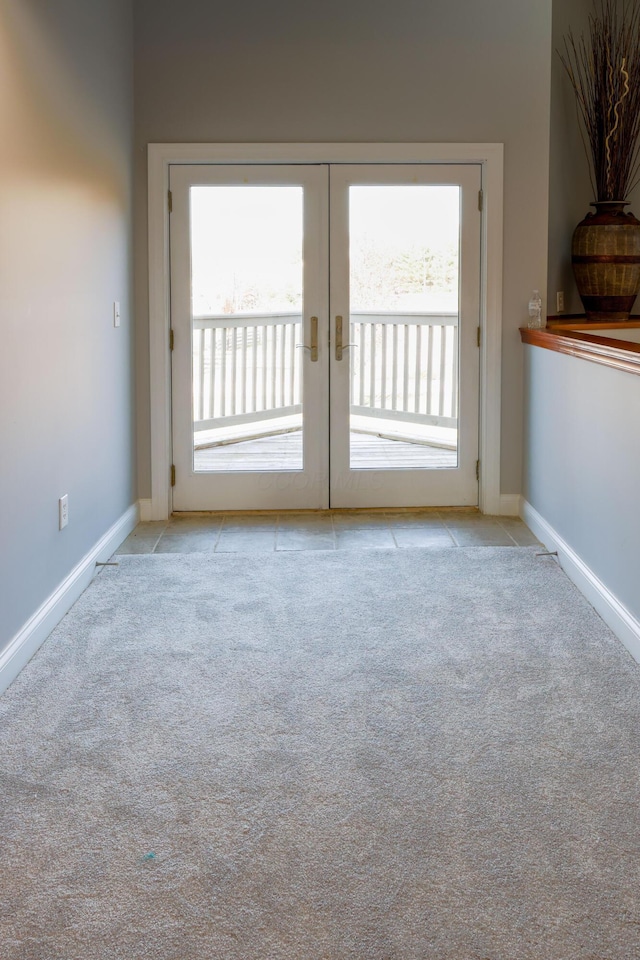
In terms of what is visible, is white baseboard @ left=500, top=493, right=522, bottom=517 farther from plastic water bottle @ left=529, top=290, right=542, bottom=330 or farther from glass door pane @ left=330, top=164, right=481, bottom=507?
plastic water bottle @ left=529, top=290, right=542, bottom=330

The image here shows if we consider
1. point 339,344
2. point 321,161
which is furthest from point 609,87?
point 339,344

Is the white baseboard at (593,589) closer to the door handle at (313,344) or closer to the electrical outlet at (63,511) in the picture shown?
the door handle at (313,344)

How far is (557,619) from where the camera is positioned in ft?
11.4

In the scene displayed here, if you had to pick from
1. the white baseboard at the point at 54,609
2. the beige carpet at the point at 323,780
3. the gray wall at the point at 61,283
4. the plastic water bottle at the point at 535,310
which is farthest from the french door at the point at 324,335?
the beige carpet at the point at 323,780

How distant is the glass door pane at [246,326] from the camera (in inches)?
196

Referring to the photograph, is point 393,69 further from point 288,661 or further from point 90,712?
point 90,712

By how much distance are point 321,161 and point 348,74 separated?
1.43 ft

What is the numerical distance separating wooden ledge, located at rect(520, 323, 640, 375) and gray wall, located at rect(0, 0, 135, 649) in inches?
77.9

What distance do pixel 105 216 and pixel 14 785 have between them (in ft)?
8.91

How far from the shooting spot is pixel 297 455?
5207 millimetres

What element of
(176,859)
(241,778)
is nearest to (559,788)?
(241,778)

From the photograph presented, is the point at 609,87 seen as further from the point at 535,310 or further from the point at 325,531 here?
the point at 325,531

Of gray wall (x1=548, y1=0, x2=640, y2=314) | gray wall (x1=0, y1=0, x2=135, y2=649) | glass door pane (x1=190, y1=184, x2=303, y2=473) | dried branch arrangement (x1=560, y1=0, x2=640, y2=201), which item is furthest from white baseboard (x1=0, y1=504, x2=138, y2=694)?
dried branch arrangement (x1=560, y1=0, x2=640, y2=201)

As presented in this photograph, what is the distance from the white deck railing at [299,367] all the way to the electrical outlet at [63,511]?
5.13 ft
